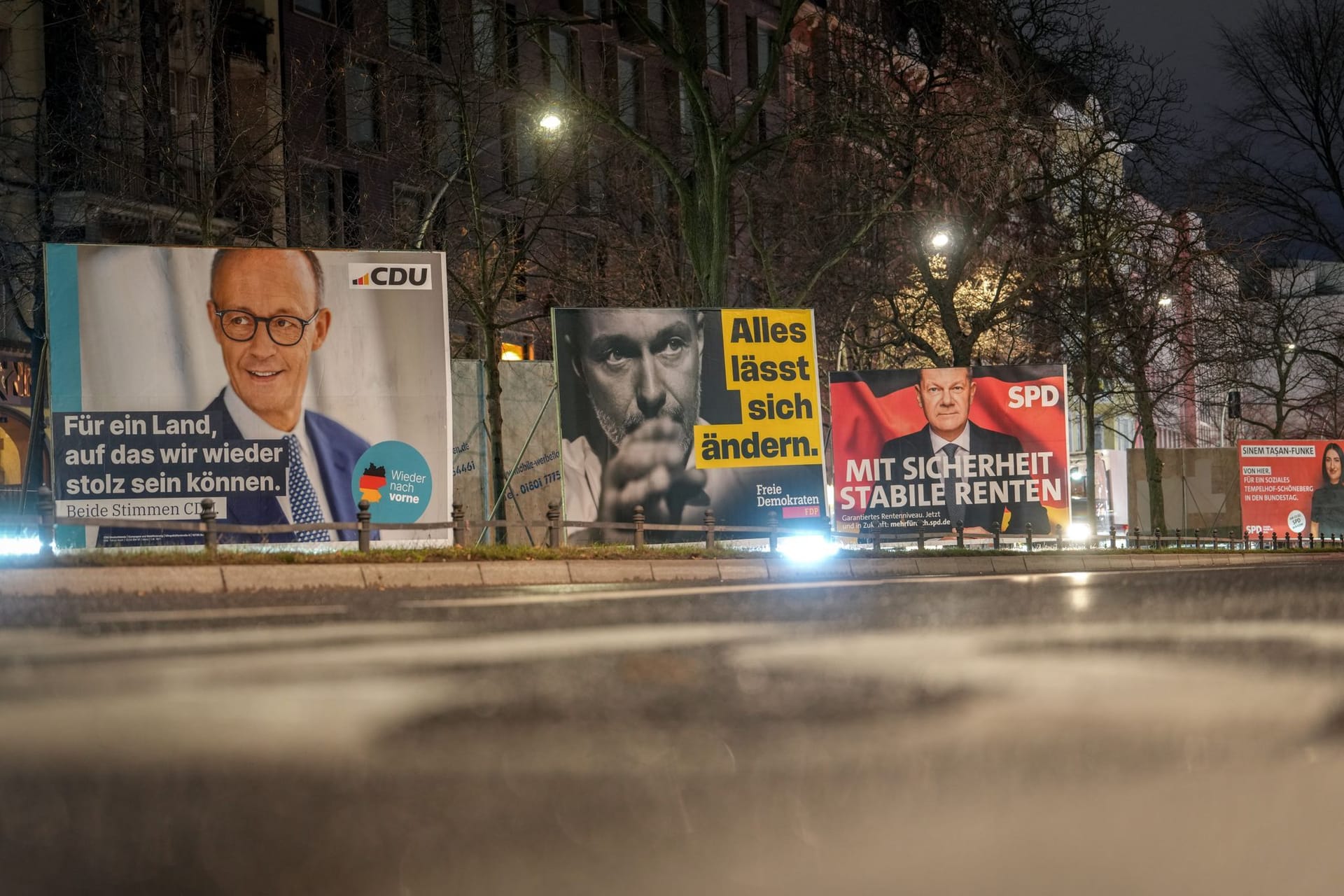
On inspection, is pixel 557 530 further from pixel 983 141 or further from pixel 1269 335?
pixel 1269 335

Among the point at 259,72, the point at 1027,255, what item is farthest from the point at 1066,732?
the point at 259,72

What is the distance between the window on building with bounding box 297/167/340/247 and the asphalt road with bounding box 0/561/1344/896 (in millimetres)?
26547

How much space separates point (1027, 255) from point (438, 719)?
105 ft

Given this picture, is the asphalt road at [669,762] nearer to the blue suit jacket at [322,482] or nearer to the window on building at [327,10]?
the blue suit jacket at [322,482]

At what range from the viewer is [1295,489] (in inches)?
1512

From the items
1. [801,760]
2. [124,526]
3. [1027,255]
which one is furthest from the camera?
[1027,255]

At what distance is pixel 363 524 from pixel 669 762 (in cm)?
1395

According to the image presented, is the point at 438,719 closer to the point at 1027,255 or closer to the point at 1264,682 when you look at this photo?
the point at 1264,682

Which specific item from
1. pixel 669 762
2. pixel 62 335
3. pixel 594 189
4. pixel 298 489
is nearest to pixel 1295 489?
pixel 594 189

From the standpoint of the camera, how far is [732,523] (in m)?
21.5

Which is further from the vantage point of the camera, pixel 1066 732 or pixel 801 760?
pixel 1066 732

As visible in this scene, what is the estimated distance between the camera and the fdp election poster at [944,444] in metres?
26.2

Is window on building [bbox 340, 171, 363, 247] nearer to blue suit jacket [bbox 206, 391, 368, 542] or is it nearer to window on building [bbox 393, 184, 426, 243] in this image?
window on building [bbox 393, 184, 426, 243]

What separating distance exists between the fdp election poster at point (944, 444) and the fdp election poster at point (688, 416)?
420 centimetres
